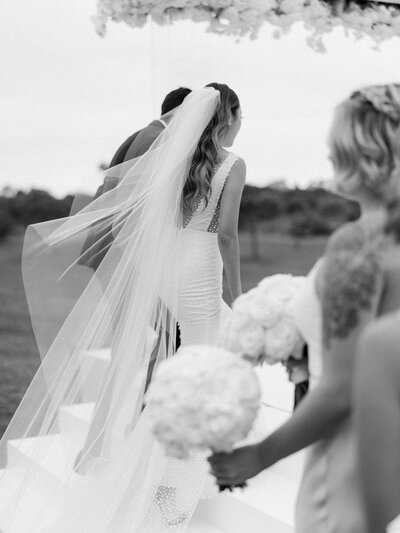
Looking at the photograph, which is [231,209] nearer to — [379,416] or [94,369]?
[94,369]

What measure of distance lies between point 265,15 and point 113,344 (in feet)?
5.63

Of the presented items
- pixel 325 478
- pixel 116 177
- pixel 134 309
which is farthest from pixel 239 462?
pixel 116 177

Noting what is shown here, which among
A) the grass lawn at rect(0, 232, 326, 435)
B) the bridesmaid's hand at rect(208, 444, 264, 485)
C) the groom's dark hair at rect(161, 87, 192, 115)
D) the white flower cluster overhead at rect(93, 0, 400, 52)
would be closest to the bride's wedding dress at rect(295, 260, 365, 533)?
the bridesmaid's hand at rect(208, 444, 264, 485)

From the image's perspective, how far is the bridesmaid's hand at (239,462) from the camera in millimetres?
1426

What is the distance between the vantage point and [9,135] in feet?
51.4

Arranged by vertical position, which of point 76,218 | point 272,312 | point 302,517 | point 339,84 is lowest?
point 339,84

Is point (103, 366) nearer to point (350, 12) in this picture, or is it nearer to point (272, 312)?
point (272, 312)

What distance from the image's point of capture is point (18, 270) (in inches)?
626

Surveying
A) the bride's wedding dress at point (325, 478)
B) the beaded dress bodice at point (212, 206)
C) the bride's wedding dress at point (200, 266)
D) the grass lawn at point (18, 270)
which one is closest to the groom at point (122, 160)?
the bride's wedding dress at point (200, 266)

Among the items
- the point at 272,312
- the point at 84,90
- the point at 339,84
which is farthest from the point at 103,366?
the point at 84,90

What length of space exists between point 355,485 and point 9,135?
15.2 metres

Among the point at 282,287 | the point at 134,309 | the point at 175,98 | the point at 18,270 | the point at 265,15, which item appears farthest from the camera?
the point at 18,270

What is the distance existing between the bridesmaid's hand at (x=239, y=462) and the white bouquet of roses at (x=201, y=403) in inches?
1.8

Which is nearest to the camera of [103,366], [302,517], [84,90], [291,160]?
[302,517]
